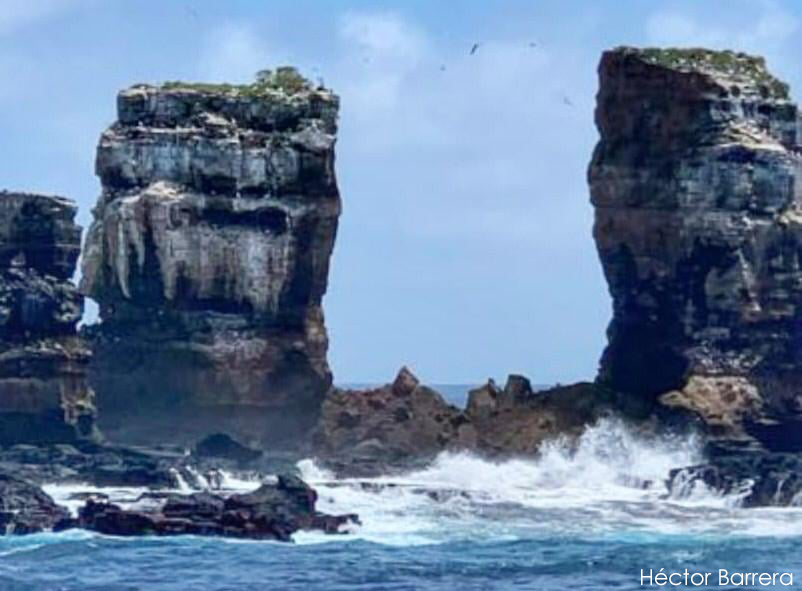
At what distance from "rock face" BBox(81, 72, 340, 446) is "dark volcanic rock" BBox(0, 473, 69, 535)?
777 inches

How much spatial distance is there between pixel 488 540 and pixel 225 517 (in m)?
7.38

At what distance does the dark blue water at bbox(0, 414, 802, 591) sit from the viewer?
243 ft

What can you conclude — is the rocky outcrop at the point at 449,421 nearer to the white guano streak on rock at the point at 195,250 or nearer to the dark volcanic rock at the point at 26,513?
the white guano streak on rock at the point at 195,250

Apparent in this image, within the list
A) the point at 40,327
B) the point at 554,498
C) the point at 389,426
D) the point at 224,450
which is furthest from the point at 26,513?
the point at 389,426

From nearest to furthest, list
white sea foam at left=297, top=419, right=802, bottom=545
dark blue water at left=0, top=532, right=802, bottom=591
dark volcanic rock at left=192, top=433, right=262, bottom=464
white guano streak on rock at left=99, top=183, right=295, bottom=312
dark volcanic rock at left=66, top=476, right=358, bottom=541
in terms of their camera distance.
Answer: dark blue water at left=0, top=532, right=802, bottom=591 → dark volcanic rock at left=66, top=476, right=358, bottom=541 → white sea foam at left=297, top=419, right=802, bottom=545 → dark volcanic rock at left=192, top=433, right=262, bottom=464 → white guano streak on rock at left=99, top=183, right=295, bottom=312

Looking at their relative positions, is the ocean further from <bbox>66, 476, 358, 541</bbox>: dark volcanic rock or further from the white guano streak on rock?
the white guano streak on rock

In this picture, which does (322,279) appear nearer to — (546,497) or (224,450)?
(224,450)

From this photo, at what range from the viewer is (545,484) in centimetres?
9956

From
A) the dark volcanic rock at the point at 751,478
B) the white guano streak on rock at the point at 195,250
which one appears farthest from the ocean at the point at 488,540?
the white guano streak on rock at the point at 195,250

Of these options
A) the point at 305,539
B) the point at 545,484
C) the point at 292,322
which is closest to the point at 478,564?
the point at 305,539

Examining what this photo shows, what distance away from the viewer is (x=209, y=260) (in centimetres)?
10394

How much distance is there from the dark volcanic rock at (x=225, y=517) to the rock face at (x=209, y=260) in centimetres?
1923

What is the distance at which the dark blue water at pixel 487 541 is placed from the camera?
7406cm

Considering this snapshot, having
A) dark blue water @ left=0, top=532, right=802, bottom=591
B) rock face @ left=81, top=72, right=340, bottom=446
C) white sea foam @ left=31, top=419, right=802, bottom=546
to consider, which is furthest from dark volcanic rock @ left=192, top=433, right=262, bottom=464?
dark blue water @ left=0, top=532, right=802, bottom=591
